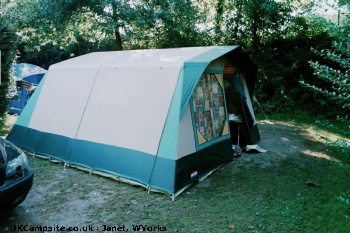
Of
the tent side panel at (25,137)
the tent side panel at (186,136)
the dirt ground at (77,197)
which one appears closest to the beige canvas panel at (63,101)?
the tent side panel at (25,137)

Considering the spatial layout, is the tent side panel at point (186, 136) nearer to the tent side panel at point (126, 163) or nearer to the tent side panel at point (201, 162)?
the tent side panel at point (201, 162)

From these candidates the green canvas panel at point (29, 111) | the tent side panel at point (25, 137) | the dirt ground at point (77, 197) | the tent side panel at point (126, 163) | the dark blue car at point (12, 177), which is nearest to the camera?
the dark blue car at point (12, 177)

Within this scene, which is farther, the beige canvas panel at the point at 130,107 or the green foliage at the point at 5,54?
the green foliage at the point at 5,54

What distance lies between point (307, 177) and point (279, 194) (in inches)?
40.0

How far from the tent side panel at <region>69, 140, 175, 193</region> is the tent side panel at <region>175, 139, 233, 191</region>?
178mm

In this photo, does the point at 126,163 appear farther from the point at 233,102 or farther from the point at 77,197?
the point at 233,102

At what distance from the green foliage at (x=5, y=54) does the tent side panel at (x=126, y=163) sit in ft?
14.4

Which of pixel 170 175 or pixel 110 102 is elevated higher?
pixel 110 102

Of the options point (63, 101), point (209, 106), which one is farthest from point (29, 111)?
point (209, 106)

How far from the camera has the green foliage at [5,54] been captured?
7762 millimetres

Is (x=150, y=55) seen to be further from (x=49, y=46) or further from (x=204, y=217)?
(x=49, y=46)

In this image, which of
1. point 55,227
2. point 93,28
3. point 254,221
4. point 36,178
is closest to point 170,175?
point 254,221

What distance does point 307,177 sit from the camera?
15.9ft

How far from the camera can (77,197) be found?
13.2ft
